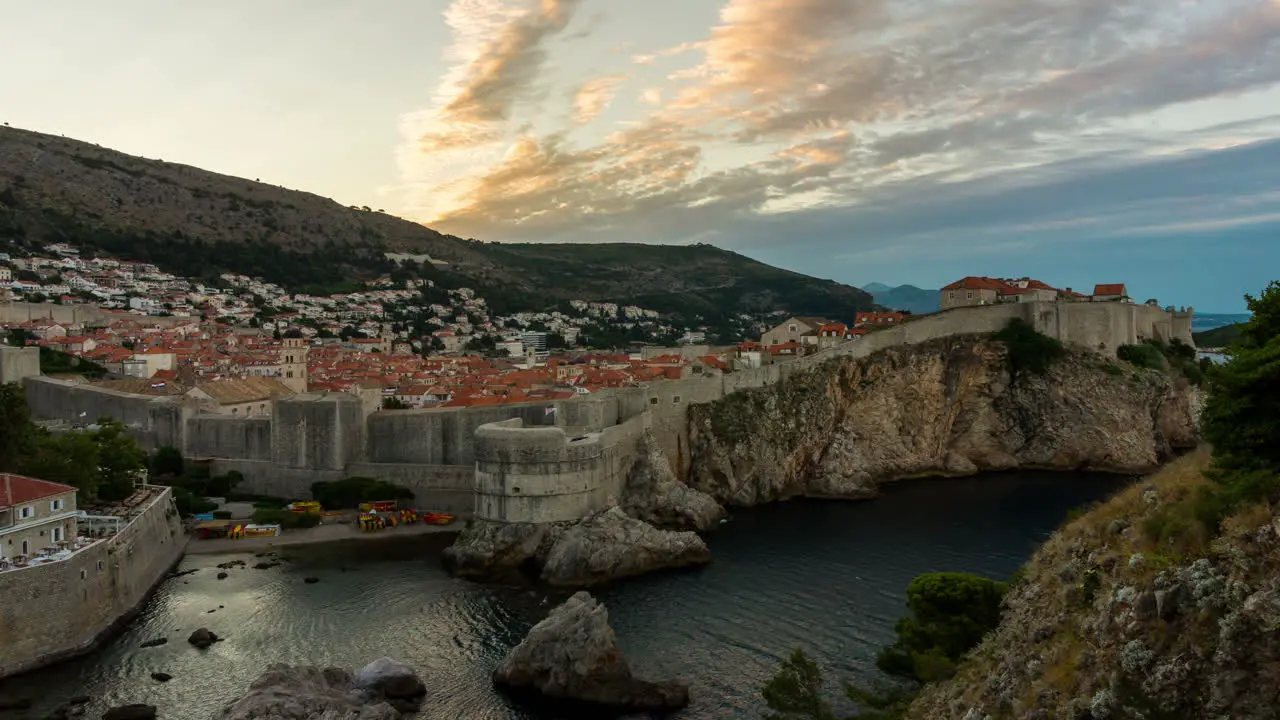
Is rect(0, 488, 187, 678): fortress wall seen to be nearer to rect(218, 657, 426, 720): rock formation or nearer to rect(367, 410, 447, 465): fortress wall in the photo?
rect(218, 657, 426, 720): rock formation

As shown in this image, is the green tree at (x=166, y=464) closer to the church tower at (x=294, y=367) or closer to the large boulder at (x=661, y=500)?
the church tower at (x=294, y=367)

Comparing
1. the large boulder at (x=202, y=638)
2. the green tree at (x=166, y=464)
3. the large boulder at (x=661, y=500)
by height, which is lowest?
the large boulder at (x=202, y=638)

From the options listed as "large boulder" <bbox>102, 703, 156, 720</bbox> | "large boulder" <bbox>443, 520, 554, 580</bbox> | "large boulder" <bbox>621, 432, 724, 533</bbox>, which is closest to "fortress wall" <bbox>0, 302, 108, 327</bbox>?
"large boulder" <bbox>443, 520, 554, 580</bbox>

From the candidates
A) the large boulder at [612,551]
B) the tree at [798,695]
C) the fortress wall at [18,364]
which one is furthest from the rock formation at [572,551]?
the fortress wall at [18,364]

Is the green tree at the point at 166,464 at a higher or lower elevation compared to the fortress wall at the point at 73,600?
higher

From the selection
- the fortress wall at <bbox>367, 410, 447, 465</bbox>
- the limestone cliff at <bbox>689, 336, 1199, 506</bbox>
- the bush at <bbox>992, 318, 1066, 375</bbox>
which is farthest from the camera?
the bush at <bbox>992, 318, 1066, 375</bbox>

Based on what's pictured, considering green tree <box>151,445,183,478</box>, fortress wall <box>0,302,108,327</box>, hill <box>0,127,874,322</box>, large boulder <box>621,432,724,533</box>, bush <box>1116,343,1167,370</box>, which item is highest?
hill <box>0,127,874,322</box>

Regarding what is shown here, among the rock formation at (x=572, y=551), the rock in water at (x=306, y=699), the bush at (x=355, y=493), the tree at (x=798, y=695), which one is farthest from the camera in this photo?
the bush at (x=355, y=493)

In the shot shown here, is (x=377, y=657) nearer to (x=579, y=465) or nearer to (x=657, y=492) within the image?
(x=579, y=465)
